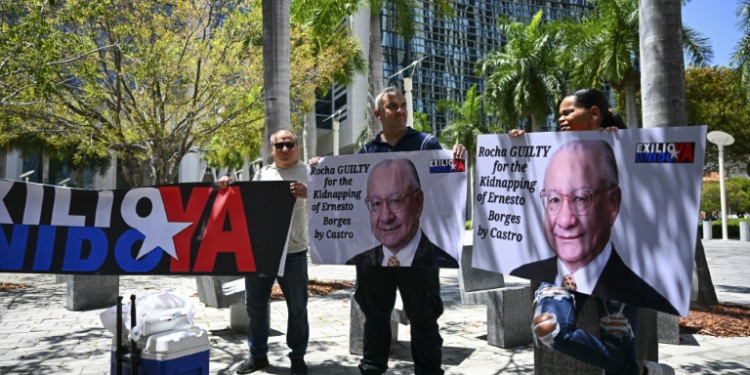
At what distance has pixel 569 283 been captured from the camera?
312 cm

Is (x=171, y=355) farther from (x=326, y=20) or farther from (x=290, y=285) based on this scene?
(x=326, y=20)

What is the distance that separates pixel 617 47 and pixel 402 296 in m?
21.5

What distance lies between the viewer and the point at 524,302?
5543 mm

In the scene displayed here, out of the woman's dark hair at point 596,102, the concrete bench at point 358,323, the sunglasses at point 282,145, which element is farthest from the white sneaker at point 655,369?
the sunglasses at point 282,145

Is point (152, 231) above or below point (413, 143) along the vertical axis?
below

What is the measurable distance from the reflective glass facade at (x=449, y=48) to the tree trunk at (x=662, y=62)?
49.5 meters

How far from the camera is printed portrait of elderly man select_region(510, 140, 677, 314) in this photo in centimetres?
301

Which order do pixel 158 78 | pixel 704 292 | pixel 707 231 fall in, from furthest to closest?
pixel 707 231 → pixel 158 78 → pixel 704 292

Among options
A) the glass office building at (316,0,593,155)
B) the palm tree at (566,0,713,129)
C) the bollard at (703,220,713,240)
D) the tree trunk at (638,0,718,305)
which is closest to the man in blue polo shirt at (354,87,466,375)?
the tree trunk at (638,0,718,305)

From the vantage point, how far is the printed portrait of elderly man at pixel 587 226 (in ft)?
9.87

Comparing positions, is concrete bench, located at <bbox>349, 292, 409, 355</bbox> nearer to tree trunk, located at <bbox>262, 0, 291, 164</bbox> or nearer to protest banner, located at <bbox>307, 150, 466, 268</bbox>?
protest banner, located at <bbox>307, 150, 466, 268</bbox>

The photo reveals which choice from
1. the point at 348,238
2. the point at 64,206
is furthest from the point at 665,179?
the point at 64,206

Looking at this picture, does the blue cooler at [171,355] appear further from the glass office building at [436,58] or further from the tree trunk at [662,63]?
the glass office building at [436,58]

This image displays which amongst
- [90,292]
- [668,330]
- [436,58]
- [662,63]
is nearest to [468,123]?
[436,58]
